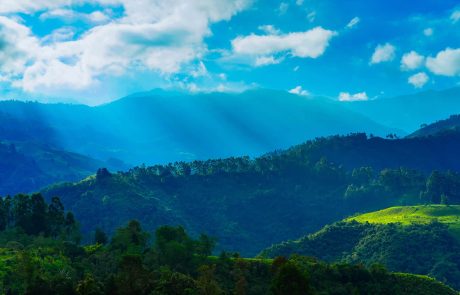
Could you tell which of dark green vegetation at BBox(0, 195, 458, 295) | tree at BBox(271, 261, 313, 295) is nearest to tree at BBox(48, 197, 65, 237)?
dark green vegetation at BBox(0, 195, 458, 295)

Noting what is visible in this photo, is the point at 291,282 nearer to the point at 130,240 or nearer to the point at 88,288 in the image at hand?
the point at 88,288

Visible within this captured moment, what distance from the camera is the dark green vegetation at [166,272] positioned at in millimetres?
63344

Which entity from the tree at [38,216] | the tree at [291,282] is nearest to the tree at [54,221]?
the tree at [38,216]

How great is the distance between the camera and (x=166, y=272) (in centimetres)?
7300

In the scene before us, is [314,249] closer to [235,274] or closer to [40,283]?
[235,274]

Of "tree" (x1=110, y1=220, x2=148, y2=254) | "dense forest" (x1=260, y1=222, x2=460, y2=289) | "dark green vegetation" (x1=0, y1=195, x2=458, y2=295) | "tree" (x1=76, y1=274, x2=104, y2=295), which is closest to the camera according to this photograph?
"tree" (x1=76, y1=274, x2=104, y2=295)

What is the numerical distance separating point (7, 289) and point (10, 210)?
6867 cm

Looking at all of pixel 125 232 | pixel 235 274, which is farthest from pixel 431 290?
pixel 125 232

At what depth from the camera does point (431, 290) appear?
93062 millimetres

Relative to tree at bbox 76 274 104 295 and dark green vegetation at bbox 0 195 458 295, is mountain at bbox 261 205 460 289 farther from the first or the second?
tree at bbox 76 274 104 295

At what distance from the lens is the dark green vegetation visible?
63.3m

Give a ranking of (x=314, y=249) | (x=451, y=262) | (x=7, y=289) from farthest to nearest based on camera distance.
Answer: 1. (x=314, y=249)
2. (x=451, y=262)
3. (x=7, y=289)

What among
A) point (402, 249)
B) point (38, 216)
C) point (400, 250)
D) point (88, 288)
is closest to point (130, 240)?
point (88, 288)

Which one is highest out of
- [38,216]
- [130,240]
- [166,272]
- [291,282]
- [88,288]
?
[38,216]
